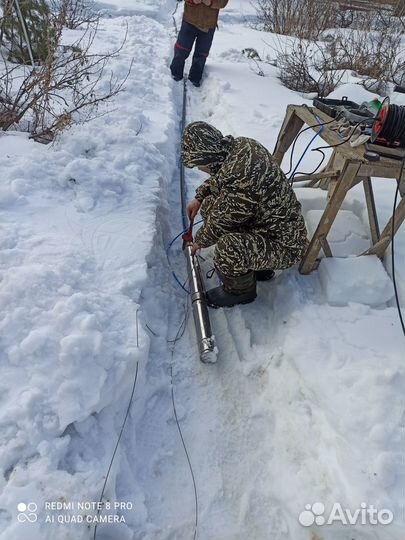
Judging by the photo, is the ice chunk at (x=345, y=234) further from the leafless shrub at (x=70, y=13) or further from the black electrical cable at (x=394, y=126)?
the leafless shrub at (x=70, y=13)

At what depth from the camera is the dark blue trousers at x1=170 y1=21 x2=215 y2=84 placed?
18.5 feet

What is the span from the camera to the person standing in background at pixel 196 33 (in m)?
5.35

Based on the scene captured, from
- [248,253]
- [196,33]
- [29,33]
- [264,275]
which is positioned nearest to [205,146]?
[248,253]

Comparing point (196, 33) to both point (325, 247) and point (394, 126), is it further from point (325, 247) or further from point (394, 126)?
point (325, 247)

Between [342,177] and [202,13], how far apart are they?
4.38 metres

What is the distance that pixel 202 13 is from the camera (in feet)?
17.7

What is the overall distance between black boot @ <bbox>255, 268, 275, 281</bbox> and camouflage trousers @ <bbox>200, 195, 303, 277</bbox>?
32cm

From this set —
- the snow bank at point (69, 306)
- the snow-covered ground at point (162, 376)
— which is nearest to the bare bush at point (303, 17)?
the snow bank at point (69, 306)

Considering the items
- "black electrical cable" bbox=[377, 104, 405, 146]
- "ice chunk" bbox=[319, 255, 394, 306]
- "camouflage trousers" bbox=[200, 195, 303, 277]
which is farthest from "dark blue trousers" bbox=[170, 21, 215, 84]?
"ice chunk" bbox=[319, 255, 394, 306]

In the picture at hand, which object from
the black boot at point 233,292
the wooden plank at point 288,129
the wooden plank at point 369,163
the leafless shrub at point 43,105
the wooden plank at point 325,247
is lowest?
the black boot at point 233,292

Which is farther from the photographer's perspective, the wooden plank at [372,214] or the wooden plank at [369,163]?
the wooden plank at [372,214]

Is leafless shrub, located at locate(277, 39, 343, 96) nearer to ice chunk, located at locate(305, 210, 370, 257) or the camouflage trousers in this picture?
ice chunk, located at locate(305, 210, 370, 257)

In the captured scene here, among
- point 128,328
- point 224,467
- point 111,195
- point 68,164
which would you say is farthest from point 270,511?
point 68,164

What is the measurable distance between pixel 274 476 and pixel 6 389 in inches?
53.4
